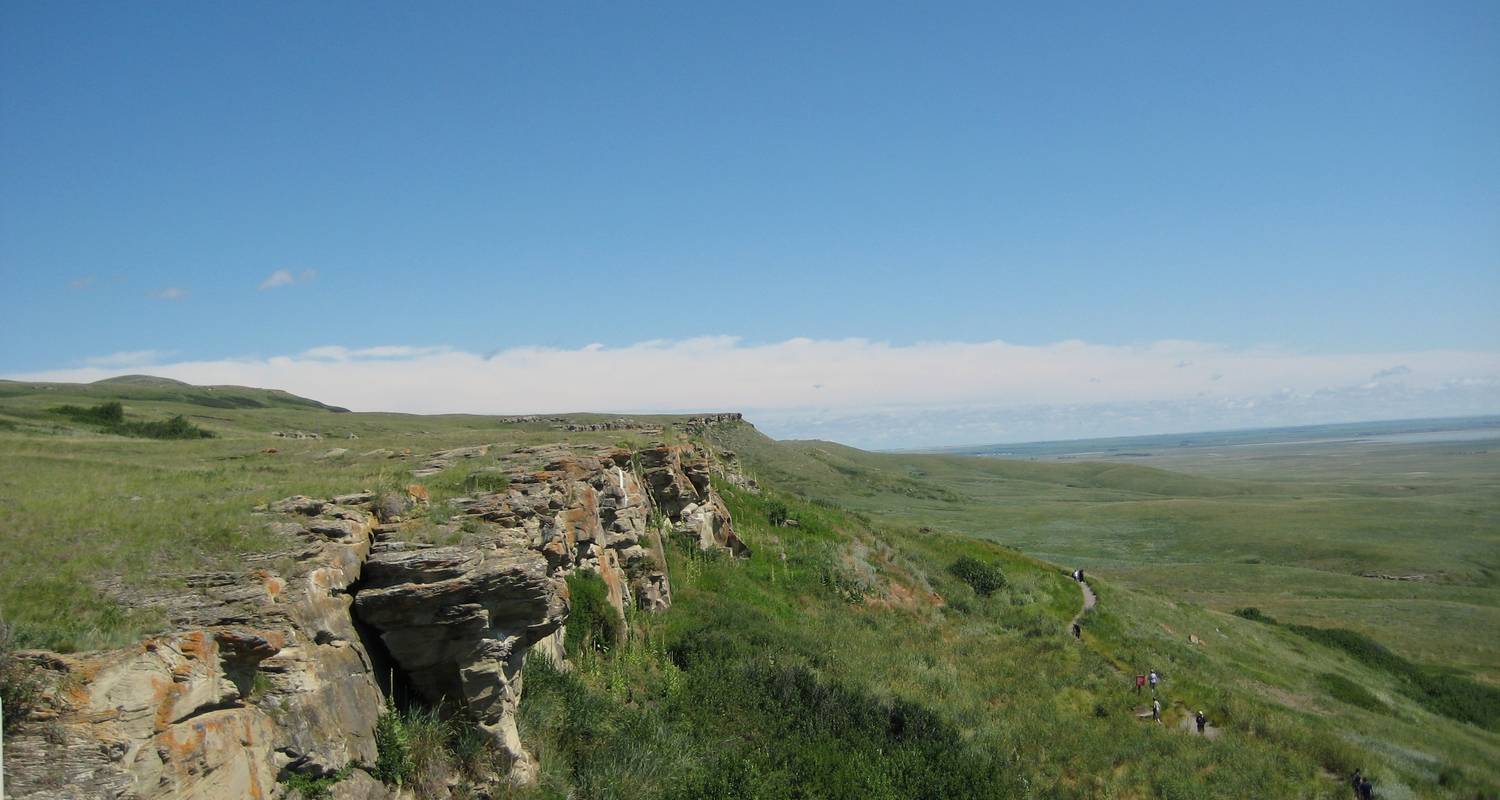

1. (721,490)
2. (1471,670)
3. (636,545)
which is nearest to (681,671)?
(636,545)

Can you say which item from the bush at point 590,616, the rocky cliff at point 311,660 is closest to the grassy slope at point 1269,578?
the bush at point 590,616

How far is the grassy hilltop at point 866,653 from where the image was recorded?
1205cm

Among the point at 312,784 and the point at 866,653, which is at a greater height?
the point at 312,784

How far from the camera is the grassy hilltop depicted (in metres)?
12.0

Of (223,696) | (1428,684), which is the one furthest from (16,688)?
(1428,684)

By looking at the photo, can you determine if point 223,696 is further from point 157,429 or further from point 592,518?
point 157,429

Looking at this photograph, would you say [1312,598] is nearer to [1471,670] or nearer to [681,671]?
[1471,670]

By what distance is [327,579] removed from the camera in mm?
10484

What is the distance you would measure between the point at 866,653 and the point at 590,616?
10477 mm

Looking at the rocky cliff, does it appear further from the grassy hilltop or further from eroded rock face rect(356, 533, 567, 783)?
the grassy hilltop

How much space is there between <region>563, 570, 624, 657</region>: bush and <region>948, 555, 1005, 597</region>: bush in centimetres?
2666

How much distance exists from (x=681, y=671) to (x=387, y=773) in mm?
9359

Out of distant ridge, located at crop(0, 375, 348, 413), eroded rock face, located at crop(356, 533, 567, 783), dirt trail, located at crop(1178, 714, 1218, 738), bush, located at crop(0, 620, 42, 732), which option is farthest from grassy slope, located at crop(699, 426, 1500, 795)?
distant ridge, located at crop(0, 375, 348, 413)

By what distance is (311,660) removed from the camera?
9344 mm
